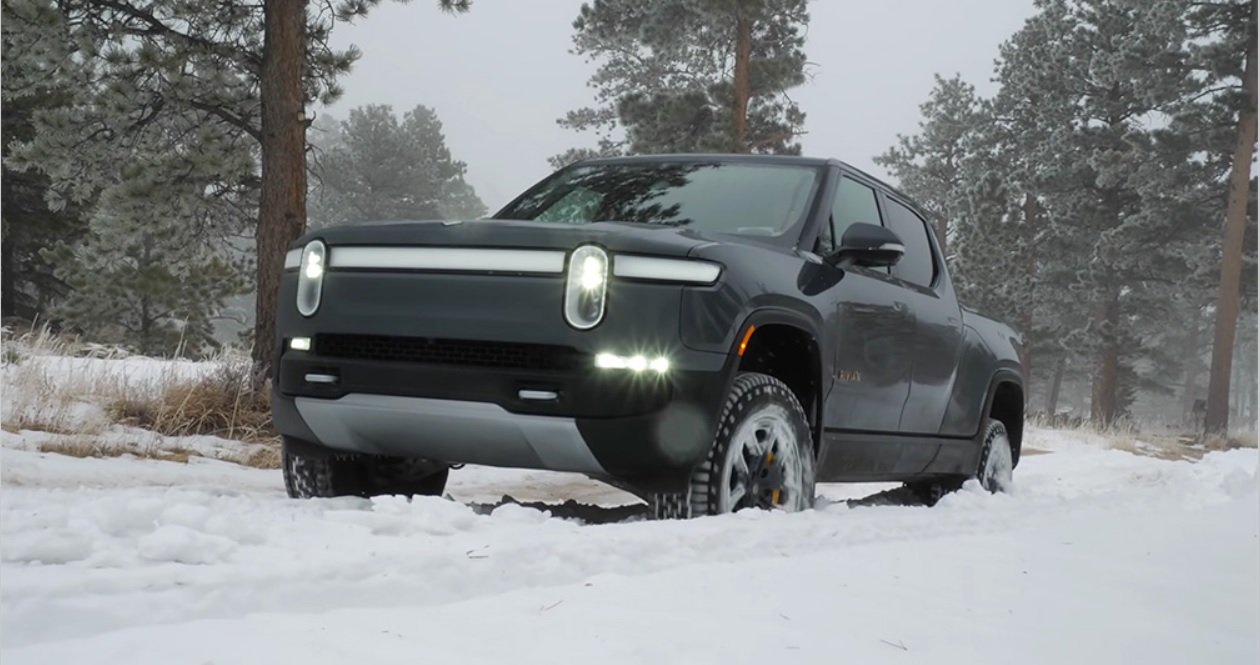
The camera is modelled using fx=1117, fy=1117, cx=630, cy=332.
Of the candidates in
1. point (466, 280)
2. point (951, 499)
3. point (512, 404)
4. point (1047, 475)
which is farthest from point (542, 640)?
point (1047, 475)

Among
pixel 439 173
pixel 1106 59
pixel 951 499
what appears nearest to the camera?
pixel 951 499

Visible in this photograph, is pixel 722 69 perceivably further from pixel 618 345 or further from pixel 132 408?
pixel 618 345

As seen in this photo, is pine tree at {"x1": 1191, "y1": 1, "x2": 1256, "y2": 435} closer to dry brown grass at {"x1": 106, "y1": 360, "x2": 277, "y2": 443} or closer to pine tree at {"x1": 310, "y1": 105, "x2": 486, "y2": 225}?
dry brown grass at {"x1": 106, "y1": 360, "x2": 277, "y2": 443}

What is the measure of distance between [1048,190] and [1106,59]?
5.47 m

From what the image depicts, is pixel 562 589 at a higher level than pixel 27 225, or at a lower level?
lower

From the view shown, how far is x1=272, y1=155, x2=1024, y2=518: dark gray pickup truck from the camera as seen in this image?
144 inches

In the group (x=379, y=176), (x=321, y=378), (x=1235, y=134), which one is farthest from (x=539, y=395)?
(x=379, y=176)

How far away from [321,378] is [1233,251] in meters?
25.6

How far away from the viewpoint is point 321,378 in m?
3.98

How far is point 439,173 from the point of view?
165 ft

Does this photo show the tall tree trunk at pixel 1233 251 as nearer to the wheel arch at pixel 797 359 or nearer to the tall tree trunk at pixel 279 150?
the tall tree trunk at pixel 279 150

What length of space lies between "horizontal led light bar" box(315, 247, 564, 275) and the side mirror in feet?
4.64

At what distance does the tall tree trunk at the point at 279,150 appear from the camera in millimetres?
9383

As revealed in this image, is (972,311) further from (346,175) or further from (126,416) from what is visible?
(346,175)
